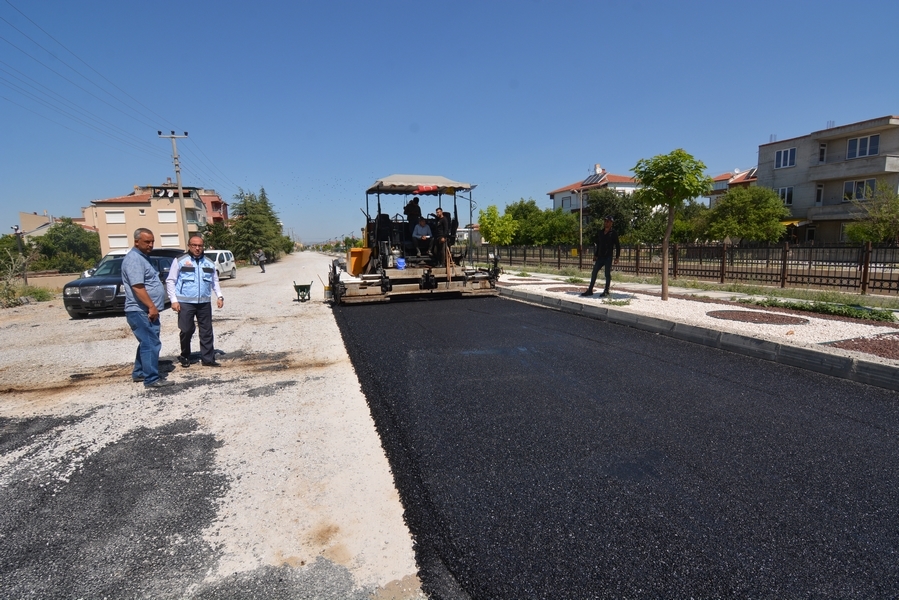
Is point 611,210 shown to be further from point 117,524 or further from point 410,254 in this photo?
point 117,524

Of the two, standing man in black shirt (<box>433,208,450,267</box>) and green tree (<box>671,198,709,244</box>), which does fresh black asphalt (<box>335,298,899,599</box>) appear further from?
green tree (<box>671,198,709,244</box>)

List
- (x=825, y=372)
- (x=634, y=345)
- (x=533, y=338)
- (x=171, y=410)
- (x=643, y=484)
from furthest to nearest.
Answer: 1. (x=533, y=338)
2. (x=634, y=345)
3. (x=825, y=372)
4. (x=171, y=410)
5. (x=643, y=484)

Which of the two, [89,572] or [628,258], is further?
[628,258]

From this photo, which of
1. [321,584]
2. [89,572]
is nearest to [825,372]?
[321,584]

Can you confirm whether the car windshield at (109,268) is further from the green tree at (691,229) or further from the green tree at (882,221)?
the green tree at (691,229)

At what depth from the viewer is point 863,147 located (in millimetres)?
32344

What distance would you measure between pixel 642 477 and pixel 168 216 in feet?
216

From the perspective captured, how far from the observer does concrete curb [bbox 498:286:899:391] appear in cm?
482

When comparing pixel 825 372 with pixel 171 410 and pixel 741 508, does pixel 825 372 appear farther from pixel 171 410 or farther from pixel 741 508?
pixel 171 410

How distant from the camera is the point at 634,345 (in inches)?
269

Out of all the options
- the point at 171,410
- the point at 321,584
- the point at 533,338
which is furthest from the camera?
the point at 533,338

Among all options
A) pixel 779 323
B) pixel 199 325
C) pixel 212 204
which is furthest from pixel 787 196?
pixel 212 204

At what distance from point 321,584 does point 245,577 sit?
0.37m

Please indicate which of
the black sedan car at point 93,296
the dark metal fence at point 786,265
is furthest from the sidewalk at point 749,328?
the black sedan car at point 93,296
